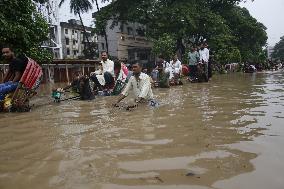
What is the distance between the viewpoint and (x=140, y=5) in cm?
2870

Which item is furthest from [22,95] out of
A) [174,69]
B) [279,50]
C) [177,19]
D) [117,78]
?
[279,50]

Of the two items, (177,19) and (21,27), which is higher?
(177,19)

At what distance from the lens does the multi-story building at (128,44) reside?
141 feet

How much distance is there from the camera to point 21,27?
11.3 metres

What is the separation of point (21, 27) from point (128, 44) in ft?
111

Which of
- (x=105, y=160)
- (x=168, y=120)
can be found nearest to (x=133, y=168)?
(x=105, y=160)

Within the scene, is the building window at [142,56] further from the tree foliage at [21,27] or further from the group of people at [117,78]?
the tree foliage at [21,27]

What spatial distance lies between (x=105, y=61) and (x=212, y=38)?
19134mm

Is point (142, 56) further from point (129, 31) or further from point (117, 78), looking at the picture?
point (117, 78)

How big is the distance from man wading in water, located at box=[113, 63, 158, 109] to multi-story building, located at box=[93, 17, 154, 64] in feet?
111

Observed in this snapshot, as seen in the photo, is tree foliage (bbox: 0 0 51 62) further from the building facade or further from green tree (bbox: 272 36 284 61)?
green tree (bbox: 272 36 284 61)

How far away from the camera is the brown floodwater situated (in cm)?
293

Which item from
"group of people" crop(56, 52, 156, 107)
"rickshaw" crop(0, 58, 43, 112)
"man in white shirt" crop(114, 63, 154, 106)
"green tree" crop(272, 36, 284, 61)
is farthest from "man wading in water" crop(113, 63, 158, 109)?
"green tree" crop(272, 36, 284, 61)

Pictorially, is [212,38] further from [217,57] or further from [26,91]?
[26,91]
